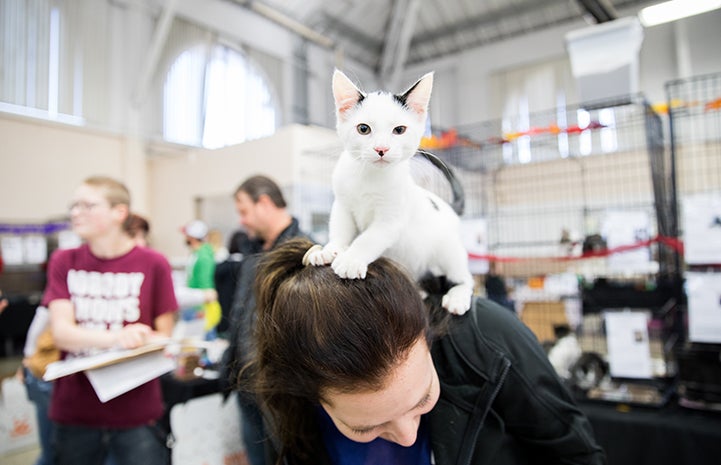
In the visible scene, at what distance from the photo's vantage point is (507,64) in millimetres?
6445

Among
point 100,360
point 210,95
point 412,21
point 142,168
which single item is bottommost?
point 100,360

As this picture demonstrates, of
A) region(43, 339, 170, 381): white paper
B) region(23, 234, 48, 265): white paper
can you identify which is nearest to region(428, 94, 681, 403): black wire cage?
region(43, 339, 170, 381): white paper

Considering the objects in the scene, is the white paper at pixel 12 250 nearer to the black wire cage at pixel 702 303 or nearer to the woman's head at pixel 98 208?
the woman's head at pixel 98 208

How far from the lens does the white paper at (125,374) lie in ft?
4.16

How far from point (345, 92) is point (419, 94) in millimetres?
78

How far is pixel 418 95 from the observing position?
0.47m

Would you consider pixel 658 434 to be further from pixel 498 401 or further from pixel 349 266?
pixel 349 266

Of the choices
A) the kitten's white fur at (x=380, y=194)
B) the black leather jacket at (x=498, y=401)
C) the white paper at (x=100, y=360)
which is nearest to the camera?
the kitten's white fur at (x=380, y=194)

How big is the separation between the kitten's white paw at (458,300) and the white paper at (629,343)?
1542 millimetres

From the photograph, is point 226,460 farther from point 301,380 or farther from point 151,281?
point 301,380

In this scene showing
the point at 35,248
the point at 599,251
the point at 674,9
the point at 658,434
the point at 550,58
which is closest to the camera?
the point at 658,434

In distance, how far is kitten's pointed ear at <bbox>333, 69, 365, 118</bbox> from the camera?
1.54 feet

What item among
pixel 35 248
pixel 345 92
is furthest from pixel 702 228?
pixel 35 248

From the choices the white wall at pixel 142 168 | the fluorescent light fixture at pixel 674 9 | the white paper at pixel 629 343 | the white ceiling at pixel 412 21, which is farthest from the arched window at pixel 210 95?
the white paper at pixel 629 343
